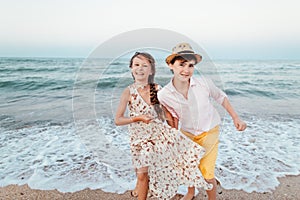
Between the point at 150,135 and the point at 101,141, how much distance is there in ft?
1.39

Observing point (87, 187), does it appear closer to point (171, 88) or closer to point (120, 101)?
point (120, 101)

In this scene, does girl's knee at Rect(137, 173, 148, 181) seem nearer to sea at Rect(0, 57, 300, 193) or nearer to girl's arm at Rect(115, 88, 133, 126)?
sea at Rect(0, 57, 300, 193)

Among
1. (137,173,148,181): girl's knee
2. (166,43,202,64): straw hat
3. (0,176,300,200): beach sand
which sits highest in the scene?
(166,43,202,64): straw hat

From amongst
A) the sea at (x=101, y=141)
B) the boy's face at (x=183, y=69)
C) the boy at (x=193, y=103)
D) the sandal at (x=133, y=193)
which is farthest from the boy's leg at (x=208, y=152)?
the sandal at (x=133, y=193)

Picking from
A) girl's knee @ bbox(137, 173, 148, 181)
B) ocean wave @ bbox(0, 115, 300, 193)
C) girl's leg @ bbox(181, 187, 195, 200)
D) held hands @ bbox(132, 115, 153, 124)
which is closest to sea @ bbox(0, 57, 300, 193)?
ocean wave @ bbox(0, 115, 300, 193)

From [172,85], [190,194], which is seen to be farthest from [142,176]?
[172,85]

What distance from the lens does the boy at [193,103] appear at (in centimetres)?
225

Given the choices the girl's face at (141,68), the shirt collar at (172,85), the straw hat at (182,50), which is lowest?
the shirt collar at (172,85)

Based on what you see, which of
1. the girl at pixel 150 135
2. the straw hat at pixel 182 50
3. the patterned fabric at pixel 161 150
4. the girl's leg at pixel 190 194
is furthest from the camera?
the girl's leg at pixel 190 194

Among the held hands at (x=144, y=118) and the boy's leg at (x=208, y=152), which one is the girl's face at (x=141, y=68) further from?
the boy's leg at (x=208, y=152)

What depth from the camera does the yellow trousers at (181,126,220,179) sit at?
251cm

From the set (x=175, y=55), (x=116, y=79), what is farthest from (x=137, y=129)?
(x=175, y=55)

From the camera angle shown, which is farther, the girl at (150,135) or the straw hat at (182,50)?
the girl at (150,135)

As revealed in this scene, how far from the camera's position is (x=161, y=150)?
2416 mm
